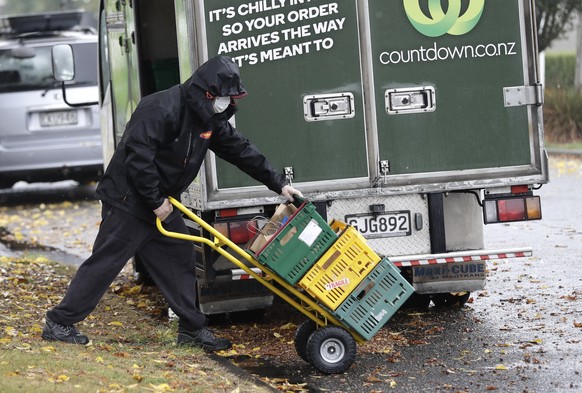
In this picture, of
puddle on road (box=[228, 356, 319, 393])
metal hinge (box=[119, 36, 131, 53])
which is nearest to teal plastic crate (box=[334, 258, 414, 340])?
puddle on road (box=[228, 356, 319, 393])

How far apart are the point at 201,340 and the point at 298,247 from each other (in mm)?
1131

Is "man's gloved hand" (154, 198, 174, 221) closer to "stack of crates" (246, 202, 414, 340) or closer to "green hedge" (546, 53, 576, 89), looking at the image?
"stack of crates" (246, 202, 414, 340)

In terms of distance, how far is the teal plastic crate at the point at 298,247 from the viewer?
7.11m

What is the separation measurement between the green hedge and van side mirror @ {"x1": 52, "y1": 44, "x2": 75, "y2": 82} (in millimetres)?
19145

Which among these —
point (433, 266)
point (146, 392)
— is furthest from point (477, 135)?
point (146, 392)

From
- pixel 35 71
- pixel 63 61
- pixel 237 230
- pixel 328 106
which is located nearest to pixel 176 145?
pixel 237 230

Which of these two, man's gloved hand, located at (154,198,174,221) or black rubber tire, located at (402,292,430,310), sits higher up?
man's gloved hand, located at (154,198,174,221)

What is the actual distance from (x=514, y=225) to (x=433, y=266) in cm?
558

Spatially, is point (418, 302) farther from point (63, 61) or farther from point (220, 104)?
point (63, 61)

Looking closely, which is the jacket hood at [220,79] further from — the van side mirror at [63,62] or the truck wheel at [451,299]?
the van side mirror at [63,62]

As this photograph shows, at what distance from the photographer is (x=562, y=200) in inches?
617

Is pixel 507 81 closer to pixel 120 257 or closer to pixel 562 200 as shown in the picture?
pixel 120 257

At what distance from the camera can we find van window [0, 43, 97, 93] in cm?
1739

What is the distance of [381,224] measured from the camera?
328 inches
